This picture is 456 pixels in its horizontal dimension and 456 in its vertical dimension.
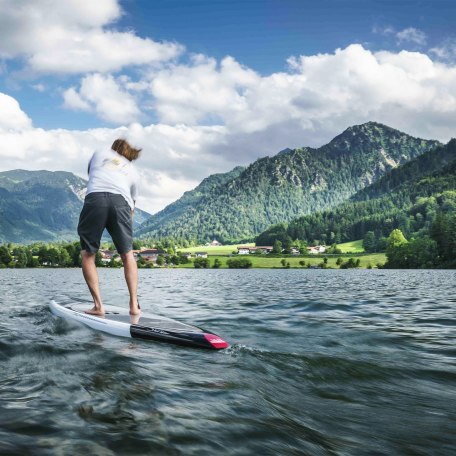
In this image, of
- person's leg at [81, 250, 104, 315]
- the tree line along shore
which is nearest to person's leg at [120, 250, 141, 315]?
person's leg at [81, 250, 104, 315]

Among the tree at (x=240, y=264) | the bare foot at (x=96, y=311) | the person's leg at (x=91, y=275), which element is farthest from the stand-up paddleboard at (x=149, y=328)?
the tree at (x=240, y=264)

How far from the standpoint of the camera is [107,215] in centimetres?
942

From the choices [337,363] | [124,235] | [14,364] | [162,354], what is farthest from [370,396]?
[124,235]

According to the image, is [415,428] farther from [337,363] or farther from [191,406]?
[337,363]

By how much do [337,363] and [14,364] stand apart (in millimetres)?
4659

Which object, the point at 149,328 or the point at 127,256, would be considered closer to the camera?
the point at 149,328

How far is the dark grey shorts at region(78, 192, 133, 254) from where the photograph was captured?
9281mm

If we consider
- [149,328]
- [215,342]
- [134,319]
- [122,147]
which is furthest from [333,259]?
[215,342]

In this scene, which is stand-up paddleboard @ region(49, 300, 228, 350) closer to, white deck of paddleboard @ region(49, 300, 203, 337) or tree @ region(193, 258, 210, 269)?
white deck of paddleboard @ region(49, 300, 203, 337)

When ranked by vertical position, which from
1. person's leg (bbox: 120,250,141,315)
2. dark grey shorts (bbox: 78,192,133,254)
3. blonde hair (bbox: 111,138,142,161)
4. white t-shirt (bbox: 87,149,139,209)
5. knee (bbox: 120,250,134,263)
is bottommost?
person's leg (bbox: 120,250,141,315)

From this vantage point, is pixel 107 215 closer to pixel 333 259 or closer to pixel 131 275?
pixel 131 275

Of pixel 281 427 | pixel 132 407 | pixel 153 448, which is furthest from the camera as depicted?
pixel 132 407

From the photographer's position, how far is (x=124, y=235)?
952 cm

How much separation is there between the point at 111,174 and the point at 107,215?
3.03 feet
